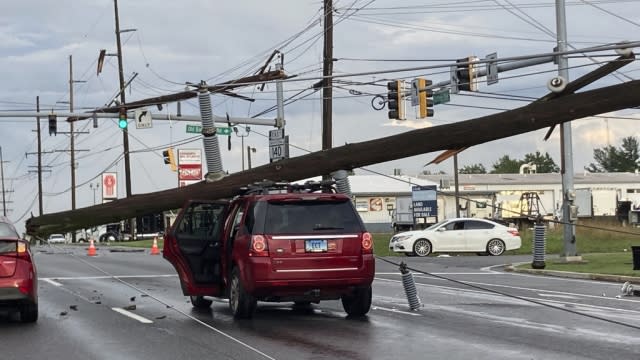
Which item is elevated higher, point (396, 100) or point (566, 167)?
point (396, 100)

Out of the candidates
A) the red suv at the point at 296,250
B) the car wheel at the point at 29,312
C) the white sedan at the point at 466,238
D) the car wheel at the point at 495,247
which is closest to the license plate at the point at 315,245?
the red suv at the point at 296,250

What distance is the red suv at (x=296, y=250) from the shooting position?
12.2 metres

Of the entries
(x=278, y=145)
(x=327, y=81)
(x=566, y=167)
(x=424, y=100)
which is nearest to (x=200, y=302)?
(x=424, y=100)

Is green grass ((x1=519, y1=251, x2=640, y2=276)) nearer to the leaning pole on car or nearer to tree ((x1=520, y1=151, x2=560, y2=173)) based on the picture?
the leaning pole on car

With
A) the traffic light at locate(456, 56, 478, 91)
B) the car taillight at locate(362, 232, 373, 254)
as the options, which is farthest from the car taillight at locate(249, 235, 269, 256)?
the traffic light at locate(456, 56, 478, 91)

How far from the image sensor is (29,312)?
12828mm

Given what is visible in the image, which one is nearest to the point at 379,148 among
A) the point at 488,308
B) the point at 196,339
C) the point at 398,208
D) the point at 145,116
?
the point at 196,339

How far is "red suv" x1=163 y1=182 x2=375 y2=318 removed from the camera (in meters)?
12.2

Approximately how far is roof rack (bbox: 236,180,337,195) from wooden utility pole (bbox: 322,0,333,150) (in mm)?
19655

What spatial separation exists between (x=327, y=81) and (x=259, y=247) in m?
22.0

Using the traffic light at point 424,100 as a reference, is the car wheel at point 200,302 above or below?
below

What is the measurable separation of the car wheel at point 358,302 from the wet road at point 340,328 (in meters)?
0.16

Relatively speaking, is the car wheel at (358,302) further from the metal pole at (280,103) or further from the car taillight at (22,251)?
the metal pole at (280,103)

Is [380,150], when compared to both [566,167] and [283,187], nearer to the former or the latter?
[283,187]
